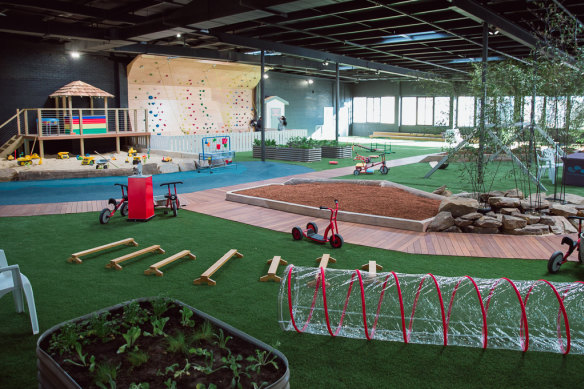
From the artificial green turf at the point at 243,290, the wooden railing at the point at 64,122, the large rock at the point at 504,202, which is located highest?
the wooden railing at the point at 64,122

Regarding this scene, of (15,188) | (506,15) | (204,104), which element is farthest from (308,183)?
(204,104)

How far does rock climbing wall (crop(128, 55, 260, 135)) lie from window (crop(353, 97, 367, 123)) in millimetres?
15248

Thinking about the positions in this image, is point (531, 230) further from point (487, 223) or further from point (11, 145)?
point (11, 145)

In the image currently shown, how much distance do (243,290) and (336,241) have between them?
1955 mm

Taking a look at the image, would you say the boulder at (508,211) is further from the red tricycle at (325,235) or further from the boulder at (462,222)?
the red tricycle at (325,235)

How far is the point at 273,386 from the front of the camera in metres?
2.55

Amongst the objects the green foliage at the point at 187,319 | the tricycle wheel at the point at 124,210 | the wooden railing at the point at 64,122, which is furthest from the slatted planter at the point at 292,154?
the green foliage at the point at 187,319

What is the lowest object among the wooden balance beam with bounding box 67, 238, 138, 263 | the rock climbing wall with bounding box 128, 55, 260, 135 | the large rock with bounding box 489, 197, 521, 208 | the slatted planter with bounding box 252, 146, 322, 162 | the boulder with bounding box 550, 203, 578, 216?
the wooden balance beam with bounding box 67, 238, 138, 263

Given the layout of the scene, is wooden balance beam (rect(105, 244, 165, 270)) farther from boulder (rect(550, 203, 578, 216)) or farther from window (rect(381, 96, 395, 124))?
window (rect(381, 96, 395, 124))

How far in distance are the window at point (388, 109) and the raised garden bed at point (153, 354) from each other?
35156 mm

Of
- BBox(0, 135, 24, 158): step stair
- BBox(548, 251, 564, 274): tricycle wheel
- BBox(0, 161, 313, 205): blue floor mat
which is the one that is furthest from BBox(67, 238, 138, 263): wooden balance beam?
BBox(0, 135, 24, 158): step stair

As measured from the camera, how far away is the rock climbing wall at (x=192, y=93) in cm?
1980

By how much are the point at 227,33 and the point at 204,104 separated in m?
8.19

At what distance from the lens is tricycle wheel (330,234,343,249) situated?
255 inches
